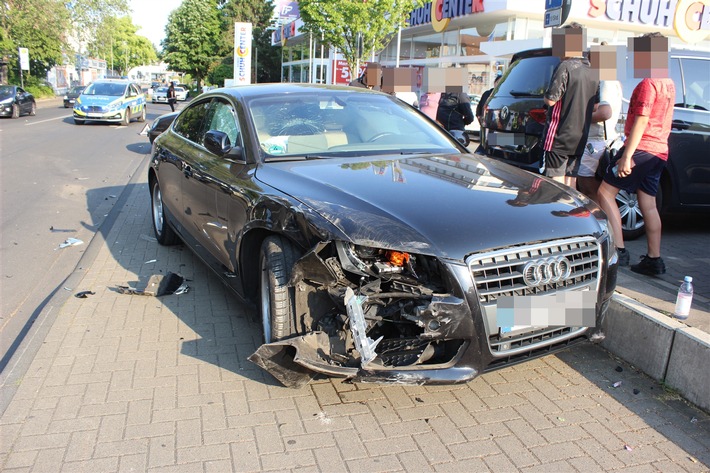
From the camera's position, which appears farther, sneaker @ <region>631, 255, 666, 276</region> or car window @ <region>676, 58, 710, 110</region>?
car window @ <region>676, 58, 710, 110</region>

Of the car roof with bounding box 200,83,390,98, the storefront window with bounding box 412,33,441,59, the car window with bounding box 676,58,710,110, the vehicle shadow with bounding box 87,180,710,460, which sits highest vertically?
the storefront window with bounding box 412,33,441,59

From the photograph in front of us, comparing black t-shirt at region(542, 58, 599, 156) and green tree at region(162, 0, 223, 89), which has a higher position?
green tree at region(162, 0, 223, 89)

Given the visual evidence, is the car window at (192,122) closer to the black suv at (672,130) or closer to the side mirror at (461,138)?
the side mirror at (461,138)

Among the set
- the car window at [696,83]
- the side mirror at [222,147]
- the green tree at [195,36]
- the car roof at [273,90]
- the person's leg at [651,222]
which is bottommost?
the person's leg at [651,222]

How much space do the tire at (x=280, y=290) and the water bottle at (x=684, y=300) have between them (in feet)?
8.20

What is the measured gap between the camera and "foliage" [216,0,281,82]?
64.0 metres

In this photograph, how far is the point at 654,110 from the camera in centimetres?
485

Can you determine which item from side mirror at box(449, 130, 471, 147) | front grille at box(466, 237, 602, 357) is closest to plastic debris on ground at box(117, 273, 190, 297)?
side mirror at box(449, 130, 471, 147)

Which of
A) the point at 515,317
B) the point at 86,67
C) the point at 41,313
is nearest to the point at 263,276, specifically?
the point at 515,317

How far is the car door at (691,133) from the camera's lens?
6.25 metres

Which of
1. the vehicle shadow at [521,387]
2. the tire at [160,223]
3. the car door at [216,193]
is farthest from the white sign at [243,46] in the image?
the vehicle shadow at [521,387]

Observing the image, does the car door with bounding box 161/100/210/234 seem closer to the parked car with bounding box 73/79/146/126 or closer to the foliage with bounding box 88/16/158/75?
the parked car with bounding box 73/79/146/126

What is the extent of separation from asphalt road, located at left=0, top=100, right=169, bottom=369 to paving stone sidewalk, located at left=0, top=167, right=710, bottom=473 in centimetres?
90

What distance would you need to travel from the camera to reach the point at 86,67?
84125 mm
